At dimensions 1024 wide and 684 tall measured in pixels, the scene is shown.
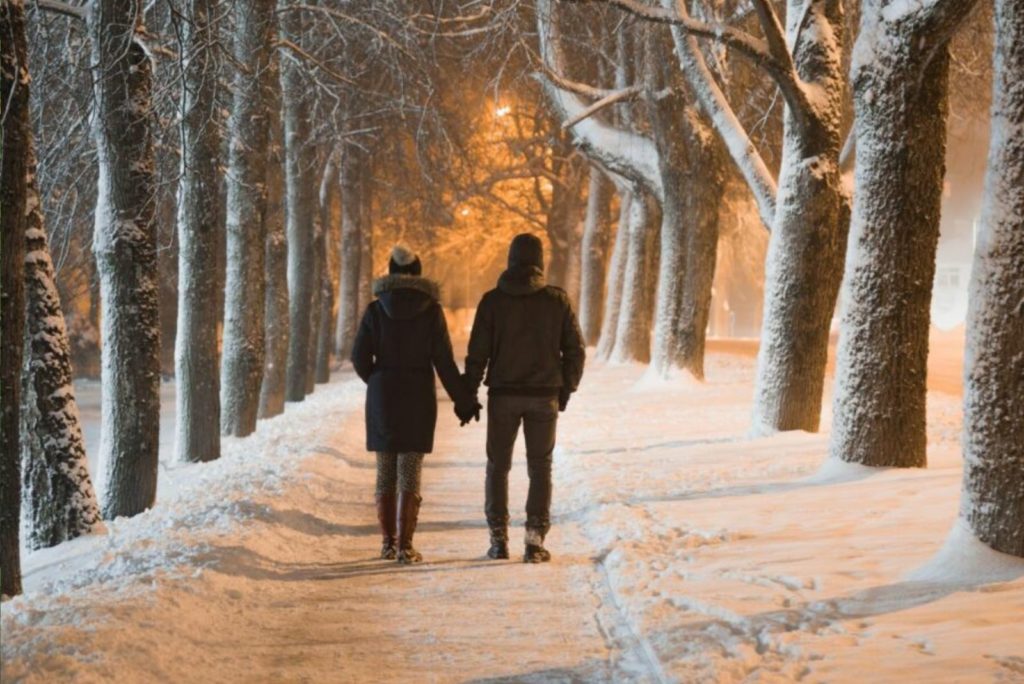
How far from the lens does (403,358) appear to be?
765cm

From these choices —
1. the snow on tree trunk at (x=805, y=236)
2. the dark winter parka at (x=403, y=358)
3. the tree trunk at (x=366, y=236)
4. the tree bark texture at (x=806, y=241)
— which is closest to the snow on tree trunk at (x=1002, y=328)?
the dark winter parka at (x=403, y=358)

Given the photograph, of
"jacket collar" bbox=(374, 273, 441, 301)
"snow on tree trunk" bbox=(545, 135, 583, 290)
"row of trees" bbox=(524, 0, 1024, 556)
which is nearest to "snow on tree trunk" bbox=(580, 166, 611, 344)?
"snow on tree trunk" bbox=(545, 135, 583, 290)

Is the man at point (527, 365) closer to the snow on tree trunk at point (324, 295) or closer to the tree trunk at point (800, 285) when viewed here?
the tree trunk at point (800, 285)

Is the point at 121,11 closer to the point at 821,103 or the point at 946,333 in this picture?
the point at 821,103

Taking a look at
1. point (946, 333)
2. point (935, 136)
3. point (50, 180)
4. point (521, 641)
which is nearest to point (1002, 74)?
point (935, 136)

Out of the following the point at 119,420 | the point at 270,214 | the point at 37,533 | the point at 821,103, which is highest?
the point at 821,103

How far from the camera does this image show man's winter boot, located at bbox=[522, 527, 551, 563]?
7492 mm

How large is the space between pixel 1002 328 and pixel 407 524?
152 inches

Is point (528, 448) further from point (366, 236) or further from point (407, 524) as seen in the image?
point (366, 236)

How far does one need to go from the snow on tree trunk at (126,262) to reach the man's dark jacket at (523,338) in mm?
3902

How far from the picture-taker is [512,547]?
26.5 ft

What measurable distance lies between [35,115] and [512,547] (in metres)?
7.05

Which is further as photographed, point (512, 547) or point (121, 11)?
point (121, 11)

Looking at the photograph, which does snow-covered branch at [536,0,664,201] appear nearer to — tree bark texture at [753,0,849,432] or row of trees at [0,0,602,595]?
row of trees at [0,0,602,595]
